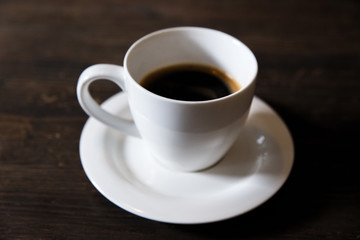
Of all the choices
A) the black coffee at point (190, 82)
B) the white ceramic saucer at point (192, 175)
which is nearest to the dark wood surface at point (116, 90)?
the white ceramic saucer at point (192, 175)

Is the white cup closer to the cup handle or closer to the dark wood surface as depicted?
the cup handle

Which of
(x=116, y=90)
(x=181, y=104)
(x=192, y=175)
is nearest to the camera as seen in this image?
(x=181, y=104)

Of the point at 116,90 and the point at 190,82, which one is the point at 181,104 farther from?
the point at 116,90

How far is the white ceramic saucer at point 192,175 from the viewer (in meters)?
0.56

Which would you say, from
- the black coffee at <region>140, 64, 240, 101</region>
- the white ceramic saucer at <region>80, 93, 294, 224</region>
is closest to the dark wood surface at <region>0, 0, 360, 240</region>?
the white ceramic saucer at <region>80, 93, 294, 224</region>

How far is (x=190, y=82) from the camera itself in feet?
2.39

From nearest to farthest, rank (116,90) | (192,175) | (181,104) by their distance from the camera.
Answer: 1. (181,104)
2. (192,175)
3. (116,90)

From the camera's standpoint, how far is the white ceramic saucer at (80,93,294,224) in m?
0.56

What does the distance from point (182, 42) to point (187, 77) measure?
7cm

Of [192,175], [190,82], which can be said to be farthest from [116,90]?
[192,175]

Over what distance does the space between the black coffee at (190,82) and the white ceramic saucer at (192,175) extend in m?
Result: 0.09

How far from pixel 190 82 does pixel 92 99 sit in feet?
0.62

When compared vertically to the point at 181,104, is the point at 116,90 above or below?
below

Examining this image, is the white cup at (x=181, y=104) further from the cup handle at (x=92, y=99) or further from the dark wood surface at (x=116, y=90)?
the dark wood surface at (x=116, y=90)
